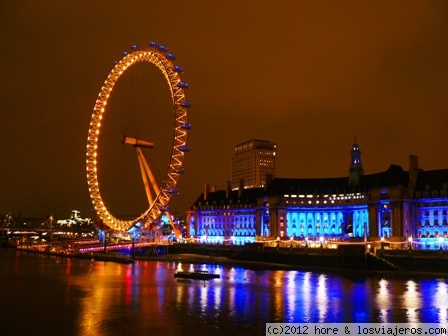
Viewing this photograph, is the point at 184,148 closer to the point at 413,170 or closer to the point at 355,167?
the point at 413,170

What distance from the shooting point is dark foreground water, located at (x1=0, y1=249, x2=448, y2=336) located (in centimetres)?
3372

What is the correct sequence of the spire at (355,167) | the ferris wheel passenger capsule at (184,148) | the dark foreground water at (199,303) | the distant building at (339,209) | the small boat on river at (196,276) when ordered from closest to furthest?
1. the dark foreground water at (199,303)
2. the small boat on river at (196,276)
3. the ferris wheel passenger capsule at (184,148)
4. the distant building at (339,209)
5. the spire at (355,167)

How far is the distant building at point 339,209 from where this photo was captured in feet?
318

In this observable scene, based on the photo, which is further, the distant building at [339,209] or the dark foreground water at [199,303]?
the distant building at [339,209]

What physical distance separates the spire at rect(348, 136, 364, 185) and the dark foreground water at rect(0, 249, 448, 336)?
57.1 m

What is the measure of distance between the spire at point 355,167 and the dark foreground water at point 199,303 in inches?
2247

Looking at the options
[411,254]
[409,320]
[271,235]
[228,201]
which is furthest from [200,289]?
[228,201]

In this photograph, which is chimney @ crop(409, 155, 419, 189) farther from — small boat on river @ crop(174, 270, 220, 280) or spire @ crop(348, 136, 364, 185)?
small boat on river @ crop(174, 270, 220, 280)

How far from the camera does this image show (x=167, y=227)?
164m

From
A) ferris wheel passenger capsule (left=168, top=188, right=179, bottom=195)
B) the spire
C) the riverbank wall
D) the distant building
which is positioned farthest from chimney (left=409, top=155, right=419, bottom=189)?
ferris wheel passenger capsule (left=168, top=188, right=179, bottom=195)

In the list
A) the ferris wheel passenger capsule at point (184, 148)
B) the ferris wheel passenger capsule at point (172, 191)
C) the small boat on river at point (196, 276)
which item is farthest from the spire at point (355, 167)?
the small boat on river at point (196, 276)

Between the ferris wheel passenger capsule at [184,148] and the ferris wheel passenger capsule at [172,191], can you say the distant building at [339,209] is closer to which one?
the ferris wheel passenger capsule at [172,191]

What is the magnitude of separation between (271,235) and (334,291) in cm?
6948

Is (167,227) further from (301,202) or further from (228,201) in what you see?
(301,202)
